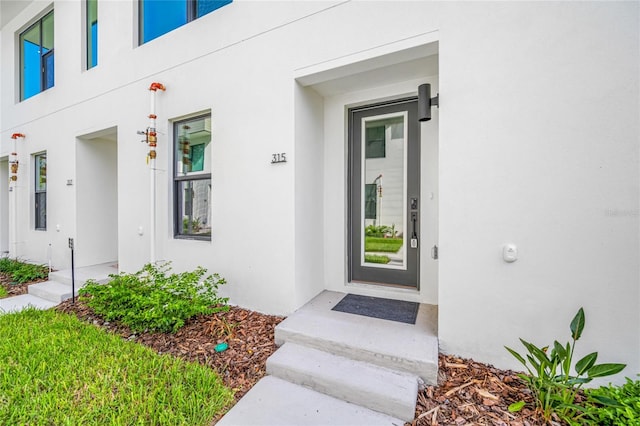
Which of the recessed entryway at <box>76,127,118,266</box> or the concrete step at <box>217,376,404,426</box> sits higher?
the recessed entryway at <box>76,127,118,266</box>

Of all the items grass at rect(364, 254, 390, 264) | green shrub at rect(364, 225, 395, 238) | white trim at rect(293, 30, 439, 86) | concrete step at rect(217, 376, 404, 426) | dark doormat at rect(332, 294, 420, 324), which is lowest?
concrete step at rect(217, 376, 404, 426)

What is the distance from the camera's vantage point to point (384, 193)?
131 inches

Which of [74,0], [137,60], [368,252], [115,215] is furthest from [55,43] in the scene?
[368,252]

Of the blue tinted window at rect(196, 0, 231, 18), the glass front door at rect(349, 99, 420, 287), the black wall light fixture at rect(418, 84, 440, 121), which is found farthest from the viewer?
the blue tinted window at rect(196, 0, 231, 18)

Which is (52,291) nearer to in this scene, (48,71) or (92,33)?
(92,33)

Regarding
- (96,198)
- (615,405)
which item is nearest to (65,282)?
(96,198)

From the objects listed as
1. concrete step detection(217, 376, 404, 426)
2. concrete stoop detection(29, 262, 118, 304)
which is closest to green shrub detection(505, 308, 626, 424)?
concrete step detection(217, 376, 404, 426)

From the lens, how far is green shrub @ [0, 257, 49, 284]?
484cm

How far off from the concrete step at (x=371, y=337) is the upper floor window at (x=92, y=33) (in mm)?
5835

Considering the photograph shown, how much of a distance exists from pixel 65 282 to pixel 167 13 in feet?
15.1

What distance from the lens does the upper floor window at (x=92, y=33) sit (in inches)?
191

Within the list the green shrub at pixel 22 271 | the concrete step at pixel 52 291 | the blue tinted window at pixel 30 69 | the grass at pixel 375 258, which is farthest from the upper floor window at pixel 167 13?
the green shrub at pixel 22 271

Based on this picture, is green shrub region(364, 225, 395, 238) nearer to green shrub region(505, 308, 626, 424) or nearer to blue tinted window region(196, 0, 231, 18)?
green shrub region(505, 308, 626, 424)

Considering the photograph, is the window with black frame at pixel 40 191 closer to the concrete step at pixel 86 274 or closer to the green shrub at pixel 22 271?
the green shrub at pixel 22 271
